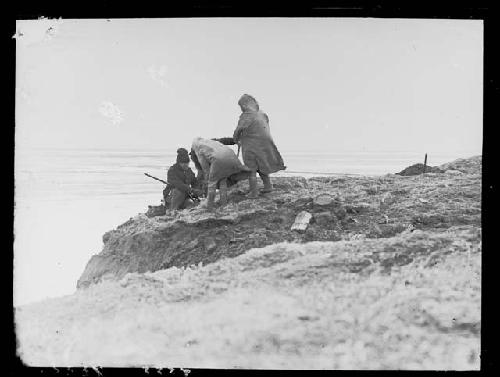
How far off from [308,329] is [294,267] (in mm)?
668

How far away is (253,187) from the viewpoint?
20.6ft

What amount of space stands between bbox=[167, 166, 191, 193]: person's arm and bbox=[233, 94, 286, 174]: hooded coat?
2.38 ft

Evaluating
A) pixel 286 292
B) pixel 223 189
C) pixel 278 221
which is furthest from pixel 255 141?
pixel 286 292

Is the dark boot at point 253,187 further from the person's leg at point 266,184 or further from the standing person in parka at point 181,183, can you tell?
the standing person in parka at point 181,183

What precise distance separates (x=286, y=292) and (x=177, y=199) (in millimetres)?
1743

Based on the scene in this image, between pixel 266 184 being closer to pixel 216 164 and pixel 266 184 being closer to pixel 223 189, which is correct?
pixel 223 189

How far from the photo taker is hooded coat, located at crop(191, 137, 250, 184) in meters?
6.07

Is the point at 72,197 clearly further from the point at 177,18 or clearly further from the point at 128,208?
the point at 177,18

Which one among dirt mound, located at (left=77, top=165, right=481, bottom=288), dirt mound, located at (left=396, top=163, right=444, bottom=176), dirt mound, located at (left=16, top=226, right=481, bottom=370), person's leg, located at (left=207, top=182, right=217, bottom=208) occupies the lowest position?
dirt mound, located at (left=16, top=226, right=481, bottom=370)

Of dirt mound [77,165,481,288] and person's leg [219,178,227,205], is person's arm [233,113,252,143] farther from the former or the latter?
dirt mound [77,165,481,288]

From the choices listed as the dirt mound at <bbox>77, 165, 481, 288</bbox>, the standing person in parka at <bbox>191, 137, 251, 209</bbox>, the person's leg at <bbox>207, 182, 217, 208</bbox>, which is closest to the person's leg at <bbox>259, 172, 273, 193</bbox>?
the dirt mound at <bbox>77, 165, 481, 288</bbox>

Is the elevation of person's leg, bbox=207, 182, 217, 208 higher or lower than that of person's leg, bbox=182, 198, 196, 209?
higher

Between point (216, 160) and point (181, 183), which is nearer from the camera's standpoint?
point (216, 160)

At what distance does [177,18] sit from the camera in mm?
5781
